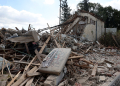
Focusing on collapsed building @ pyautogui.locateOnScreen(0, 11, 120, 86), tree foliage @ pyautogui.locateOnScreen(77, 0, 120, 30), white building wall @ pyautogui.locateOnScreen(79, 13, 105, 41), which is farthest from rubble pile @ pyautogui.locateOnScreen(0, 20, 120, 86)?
tree foliage @ pyautogui.locateOnScreen(77, 0, 120, 30)

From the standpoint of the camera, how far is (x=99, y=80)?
14.4 ft

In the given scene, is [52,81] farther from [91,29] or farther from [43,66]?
[91,29]

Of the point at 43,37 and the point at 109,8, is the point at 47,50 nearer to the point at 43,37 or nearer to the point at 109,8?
the point at 43,37

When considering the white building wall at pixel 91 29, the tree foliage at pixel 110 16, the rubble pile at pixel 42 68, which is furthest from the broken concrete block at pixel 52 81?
the tree foliage at pixel 110 16

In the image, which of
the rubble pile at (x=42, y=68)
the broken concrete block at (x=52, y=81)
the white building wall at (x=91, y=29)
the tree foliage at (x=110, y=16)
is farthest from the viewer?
the tree foliage at (x=110, y=16)

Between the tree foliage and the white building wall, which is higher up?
the tree foliage

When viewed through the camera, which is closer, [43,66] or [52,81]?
[52,81]

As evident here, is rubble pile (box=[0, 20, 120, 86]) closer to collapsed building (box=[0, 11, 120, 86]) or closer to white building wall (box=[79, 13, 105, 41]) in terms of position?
collapsed building (box=[0, 11, 120, 86])

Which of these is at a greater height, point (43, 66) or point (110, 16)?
point (110, 16)

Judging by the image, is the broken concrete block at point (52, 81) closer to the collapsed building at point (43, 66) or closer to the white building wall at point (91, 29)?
the collapsed building at point (43, 66)

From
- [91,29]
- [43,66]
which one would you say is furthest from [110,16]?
[43,66]

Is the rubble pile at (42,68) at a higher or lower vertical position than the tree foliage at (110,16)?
lower

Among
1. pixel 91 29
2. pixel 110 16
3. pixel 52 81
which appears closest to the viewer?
pixel 52 81

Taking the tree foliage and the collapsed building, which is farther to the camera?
the tree foliage
